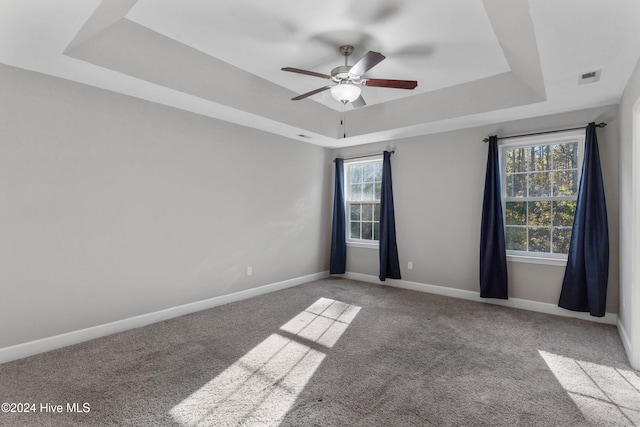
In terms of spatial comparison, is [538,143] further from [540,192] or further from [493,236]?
[493,236]

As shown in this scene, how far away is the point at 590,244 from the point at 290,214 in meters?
3.77

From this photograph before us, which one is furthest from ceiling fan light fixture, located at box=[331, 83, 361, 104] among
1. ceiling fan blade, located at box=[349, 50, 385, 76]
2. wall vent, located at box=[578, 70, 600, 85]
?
wall vent, located at box=[578, 70, 600, 85]

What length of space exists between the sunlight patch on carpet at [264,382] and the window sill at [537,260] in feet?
7.83

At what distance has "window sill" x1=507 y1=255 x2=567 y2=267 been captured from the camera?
3850mm

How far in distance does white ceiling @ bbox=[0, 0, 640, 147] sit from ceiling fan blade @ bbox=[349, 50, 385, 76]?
0.39m

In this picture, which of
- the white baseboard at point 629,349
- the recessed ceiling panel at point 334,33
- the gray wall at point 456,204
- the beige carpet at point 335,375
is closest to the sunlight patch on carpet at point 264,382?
the beige carpet at point 335,375

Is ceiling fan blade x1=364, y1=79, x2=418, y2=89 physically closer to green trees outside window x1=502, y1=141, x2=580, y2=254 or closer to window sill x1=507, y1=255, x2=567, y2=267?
green trees outside window x1=502, y1=141, x2=580, y2=254

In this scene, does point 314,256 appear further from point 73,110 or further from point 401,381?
point 73,110

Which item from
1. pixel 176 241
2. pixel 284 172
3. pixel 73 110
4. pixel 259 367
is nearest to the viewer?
pixel 259 367

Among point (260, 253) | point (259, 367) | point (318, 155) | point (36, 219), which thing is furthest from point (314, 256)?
point (36, 219)

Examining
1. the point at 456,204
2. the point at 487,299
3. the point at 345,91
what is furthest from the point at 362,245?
the point at 345,91

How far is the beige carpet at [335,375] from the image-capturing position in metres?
1.96

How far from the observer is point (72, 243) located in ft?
9.76

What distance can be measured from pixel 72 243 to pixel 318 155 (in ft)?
12.3
